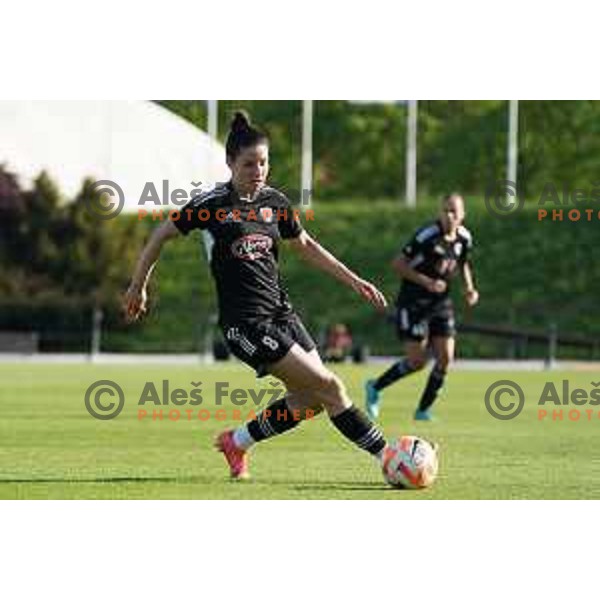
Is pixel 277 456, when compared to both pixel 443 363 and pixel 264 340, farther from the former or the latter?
pixel 443 363

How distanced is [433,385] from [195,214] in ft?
27.4

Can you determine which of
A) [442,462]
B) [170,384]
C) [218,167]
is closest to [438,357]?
[442,462]

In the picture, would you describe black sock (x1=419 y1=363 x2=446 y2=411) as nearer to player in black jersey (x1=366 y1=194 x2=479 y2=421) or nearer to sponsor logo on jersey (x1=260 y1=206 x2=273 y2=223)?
player in black jersey (x1=366 y1=194 x2=479 y2=421)

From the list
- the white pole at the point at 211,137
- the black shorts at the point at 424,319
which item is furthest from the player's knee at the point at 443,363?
the white pole at the point at 211,137

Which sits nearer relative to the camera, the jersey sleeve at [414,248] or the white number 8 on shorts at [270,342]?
the white number 8 on shorts at [270,342]

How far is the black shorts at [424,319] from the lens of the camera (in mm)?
18359

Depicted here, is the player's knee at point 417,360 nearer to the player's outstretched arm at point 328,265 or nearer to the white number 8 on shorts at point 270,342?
the player's outstretched arm at point 328,265

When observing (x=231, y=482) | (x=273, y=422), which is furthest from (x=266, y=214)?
(x=231, y=482)

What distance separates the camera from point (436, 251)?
715 inches

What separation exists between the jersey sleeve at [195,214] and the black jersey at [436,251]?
7774 millimetres

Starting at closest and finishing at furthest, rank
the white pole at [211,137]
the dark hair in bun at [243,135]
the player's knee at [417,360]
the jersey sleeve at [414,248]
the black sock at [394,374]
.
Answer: the dark hair in bun at [243,135], the jersey sleeve at [414,248], the player's knee at [417,360], the black sock at [394,374], the white pole at [211,137]

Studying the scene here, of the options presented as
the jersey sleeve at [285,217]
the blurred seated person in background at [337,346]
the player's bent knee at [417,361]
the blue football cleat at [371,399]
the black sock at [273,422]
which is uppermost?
the jersey sleeve at [285,217]

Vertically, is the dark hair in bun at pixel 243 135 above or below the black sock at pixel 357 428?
above

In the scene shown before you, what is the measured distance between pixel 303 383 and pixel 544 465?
3.02 m
